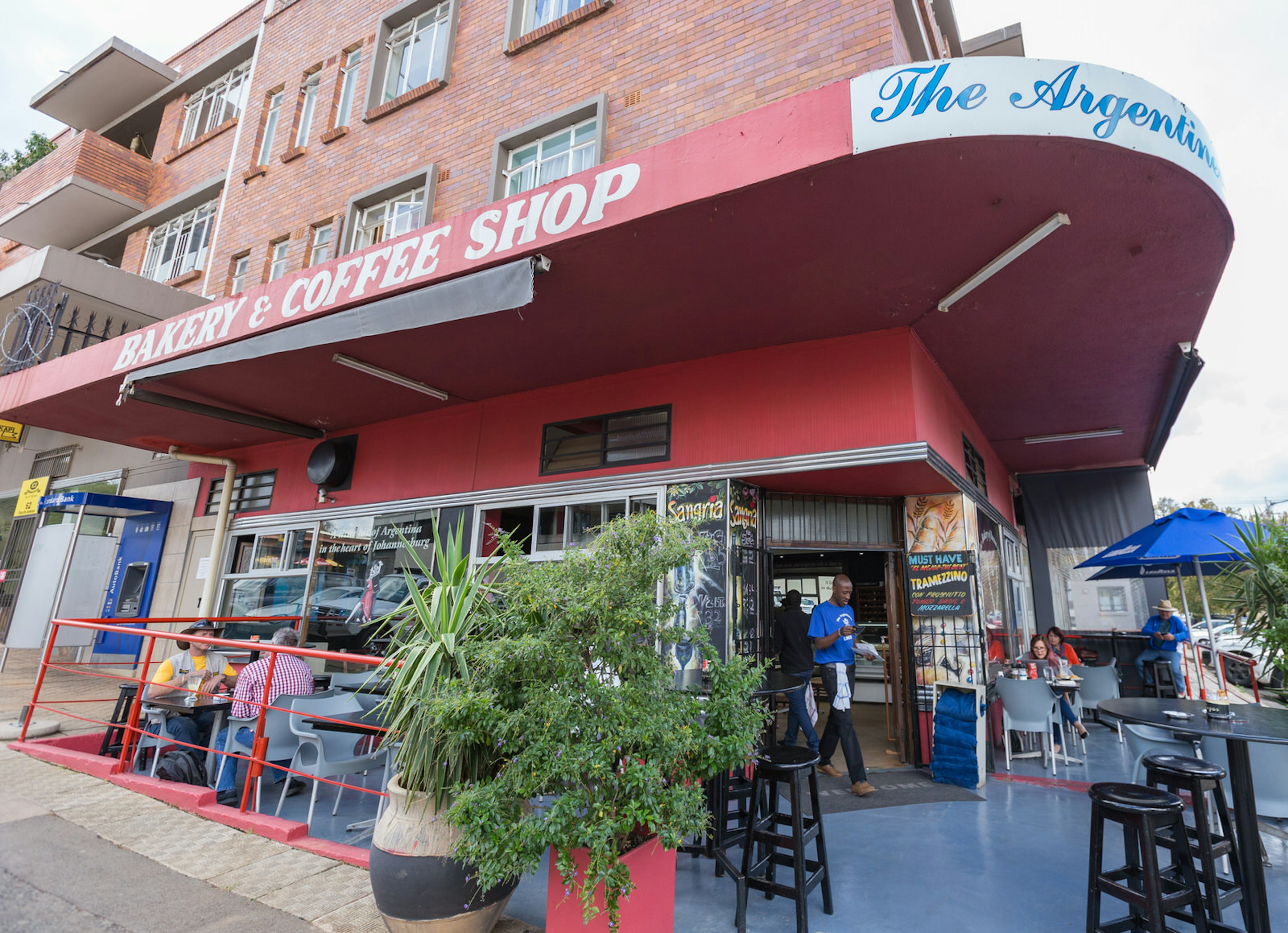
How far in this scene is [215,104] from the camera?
1368 centimetres

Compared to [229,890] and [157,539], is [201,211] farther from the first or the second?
[229,890]

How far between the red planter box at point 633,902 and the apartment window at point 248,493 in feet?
30.3

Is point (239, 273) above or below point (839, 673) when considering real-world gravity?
above

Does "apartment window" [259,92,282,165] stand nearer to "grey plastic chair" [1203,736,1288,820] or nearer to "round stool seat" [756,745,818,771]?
"round stool seat" [756,745,818,771]

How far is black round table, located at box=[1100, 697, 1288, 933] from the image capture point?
3.14 meters

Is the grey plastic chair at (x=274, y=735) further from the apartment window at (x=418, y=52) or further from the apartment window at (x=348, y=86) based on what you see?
the apartment window at (x=348, y=86)

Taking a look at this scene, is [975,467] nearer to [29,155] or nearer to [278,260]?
[278,260]

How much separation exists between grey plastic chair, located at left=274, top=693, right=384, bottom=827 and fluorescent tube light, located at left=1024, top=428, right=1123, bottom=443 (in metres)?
9.49

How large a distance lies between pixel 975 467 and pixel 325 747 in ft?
25.1

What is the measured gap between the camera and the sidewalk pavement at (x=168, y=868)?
3215 mm

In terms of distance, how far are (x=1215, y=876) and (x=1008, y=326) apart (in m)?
4.25

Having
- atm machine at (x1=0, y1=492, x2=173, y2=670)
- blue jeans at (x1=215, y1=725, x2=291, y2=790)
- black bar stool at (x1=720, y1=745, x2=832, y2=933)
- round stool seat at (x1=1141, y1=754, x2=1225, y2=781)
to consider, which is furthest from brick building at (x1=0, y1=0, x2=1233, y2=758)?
blue jeans at (x1=215, y1=725, x2=291, y2=790)

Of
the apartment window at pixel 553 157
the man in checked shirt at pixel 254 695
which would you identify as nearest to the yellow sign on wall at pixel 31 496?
the man in checked shirt at pixel 254 695

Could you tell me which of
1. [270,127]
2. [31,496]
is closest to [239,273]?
[270,127]
